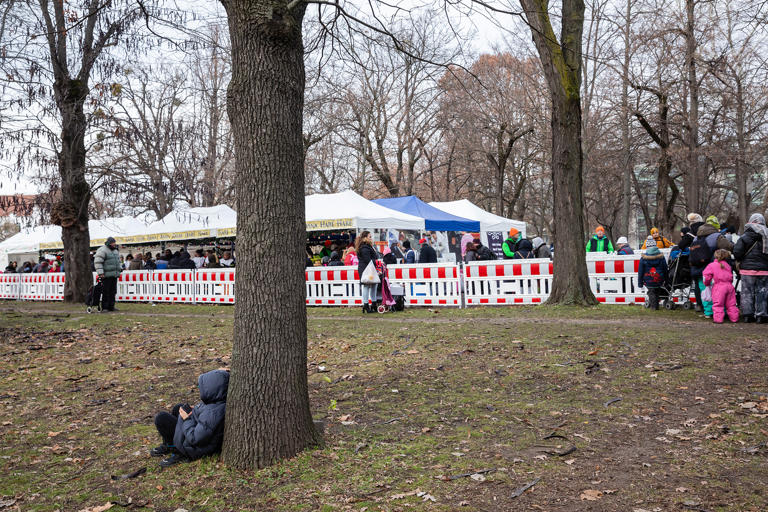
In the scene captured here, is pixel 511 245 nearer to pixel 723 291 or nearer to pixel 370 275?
pixel 370 275

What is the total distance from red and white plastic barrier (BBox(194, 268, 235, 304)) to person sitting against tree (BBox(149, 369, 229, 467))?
1423 cm

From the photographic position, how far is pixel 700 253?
37.0 feet

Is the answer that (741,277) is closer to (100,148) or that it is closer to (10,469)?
(10,469)

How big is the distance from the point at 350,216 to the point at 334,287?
10.5ft

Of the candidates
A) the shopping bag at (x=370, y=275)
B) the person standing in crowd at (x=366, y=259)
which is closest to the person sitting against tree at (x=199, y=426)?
the shopping bag at (x=370, y=275)

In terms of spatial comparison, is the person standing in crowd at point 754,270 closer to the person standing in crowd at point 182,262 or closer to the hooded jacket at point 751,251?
the hooded jacket at point 751,251

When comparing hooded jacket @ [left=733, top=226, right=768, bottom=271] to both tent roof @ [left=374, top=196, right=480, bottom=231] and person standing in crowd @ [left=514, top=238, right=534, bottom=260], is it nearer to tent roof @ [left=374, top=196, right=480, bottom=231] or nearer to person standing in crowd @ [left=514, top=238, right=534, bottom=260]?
person standing in crowd @ [left=514, top=238, right=534, bottom=260]

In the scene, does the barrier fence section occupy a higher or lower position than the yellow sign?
lower

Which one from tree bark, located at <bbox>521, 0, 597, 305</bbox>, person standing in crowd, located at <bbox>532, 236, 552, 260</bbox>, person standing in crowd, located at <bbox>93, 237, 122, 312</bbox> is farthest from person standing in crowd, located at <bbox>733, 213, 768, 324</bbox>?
Result: person standing in crowd, located at <bbox>93, 237, 122, 312</bbox>

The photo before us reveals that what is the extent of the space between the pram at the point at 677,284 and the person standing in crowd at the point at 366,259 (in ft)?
19.4

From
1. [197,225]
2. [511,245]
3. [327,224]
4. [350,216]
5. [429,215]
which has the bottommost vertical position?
[511,245]

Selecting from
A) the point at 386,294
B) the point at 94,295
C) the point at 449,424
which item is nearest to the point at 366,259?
the point at 386,294

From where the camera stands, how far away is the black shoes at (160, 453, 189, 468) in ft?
15.4

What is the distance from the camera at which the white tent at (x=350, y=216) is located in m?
19.3
